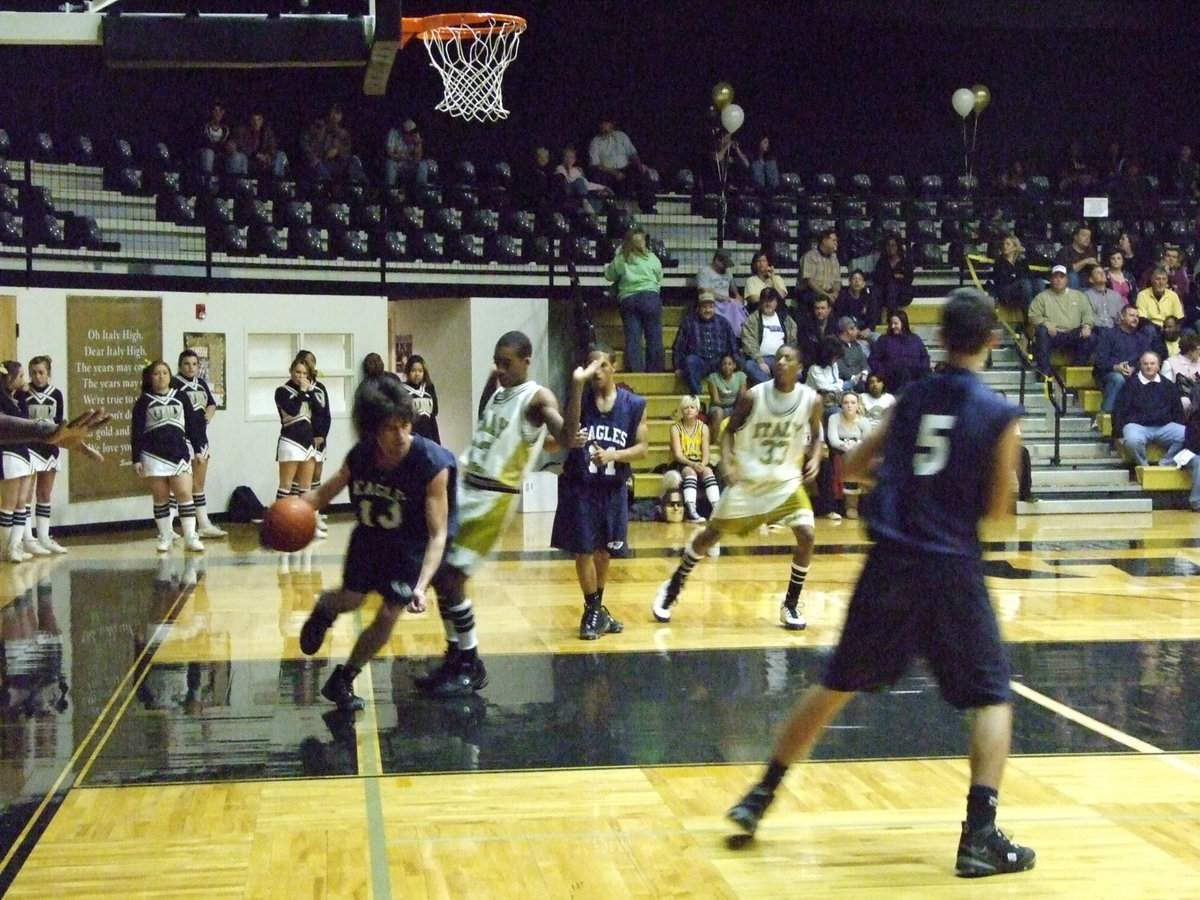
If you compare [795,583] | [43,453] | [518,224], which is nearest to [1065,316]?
[518,224]

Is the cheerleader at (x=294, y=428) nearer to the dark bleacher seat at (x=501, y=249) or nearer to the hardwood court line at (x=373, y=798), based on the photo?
the dark bleacher seat at (x=501, y=249)

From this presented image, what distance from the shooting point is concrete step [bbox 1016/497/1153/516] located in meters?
16.0

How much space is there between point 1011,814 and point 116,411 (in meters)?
11.6

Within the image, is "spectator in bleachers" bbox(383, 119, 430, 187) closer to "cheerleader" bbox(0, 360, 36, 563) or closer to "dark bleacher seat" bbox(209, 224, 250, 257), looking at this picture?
"dark bleacher seat" bbox(209, 224, 250, 257)

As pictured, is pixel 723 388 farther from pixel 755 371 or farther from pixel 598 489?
pixel 598 489

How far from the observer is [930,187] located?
72.1 feet

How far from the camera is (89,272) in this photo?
48.3ft

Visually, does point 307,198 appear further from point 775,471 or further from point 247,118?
point 775,471

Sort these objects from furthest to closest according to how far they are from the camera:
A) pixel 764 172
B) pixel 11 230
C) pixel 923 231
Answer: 1. pixel 764 172
2. pixel 923 231
3. pixel 11 230

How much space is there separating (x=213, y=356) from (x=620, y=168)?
693 cm

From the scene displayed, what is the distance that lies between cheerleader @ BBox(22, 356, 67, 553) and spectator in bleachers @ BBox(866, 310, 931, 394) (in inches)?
332

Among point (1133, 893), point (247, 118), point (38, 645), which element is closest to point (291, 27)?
point (38, 645)

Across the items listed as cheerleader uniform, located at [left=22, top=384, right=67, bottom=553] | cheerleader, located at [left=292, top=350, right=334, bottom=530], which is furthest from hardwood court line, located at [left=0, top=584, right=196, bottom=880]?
cheerleader, located at [left=292, top=350, right=334, bottom=530]

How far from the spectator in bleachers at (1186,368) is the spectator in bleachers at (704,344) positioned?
16.4 feet
